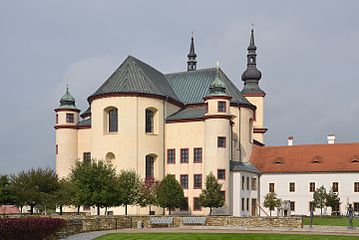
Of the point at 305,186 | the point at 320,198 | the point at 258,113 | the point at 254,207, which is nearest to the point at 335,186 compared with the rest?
the point at 305,186

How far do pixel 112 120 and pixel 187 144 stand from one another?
352 inches

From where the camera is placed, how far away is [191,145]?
68250 mm

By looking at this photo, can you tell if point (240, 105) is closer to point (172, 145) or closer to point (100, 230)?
point (172, 145)

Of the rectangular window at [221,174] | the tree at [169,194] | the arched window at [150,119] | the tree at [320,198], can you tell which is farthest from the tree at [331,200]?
the arched window at [150,119]

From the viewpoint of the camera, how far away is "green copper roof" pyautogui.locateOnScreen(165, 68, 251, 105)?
7450cm

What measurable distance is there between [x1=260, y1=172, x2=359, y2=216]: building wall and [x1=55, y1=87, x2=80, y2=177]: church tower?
2361 cm

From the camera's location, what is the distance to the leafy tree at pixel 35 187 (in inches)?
2245

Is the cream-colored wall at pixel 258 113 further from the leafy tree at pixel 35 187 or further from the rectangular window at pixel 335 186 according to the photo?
the leafy tree at pixel 35 187

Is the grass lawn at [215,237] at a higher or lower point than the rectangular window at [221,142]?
lower

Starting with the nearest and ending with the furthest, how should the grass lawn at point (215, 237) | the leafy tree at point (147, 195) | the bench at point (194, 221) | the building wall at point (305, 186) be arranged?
the grass lawn at point (215, 237), the bench at point (194, 221), the leafy tree at point (147, 195), the building wall at point (305, 186)

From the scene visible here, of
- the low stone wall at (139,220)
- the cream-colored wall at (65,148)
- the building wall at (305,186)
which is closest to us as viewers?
the low stone wall at (139,220)

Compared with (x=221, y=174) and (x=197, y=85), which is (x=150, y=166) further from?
(x=197, y=85)

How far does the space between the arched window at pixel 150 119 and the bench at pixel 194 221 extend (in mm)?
22537

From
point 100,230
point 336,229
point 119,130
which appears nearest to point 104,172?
point 100,230
